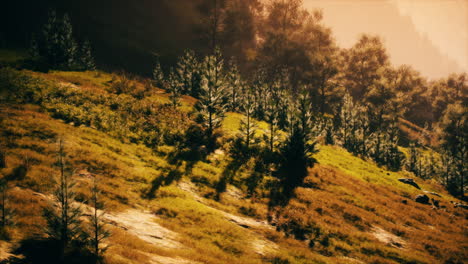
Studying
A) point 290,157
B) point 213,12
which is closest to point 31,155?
point 290,157

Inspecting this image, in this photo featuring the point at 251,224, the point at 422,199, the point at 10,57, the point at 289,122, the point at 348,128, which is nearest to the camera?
the point at 251,224

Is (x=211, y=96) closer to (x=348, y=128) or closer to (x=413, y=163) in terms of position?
(x=348, y=128)

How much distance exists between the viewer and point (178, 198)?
16.9m

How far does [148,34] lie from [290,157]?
75924 millimetres

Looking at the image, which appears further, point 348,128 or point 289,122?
point 348,128

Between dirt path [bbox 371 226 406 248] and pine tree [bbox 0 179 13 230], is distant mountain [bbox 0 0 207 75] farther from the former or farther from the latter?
dirt path [bbox 371 226 406 248]

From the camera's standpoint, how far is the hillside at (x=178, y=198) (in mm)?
12227

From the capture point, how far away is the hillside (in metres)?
12.2

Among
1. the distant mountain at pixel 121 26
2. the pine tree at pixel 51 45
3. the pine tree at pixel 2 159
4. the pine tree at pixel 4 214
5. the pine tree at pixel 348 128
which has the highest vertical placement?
the distant mountain at pixel 121 26

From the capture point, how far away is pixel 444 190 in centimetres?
4072

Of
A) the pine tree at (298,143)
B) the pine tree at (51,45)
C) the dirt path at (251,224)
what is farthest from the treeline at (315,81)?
the dirt path at (251,224)

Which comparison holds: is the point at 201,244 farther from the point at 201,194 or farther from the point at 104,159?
the point at 104,159

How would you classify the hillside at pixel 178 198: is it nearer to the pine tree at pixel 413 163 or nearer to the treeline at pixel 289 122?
the treeline at pixel 289 122

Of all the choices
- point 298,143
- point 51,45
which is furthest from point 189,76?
point 298,143
